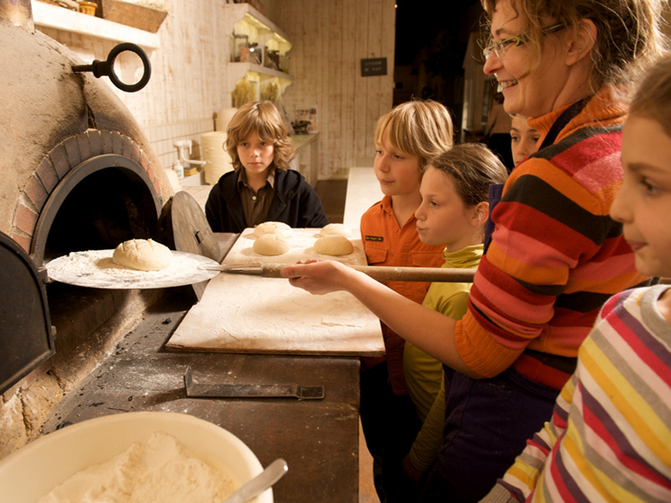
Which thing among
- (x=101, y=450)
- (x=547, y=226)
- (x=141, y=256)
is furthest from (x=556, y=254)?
(x=141, y=256)

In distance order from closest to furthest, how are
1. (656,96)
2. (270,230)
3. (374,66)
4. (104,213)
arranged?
(656,96), (104,213), (270,230), (374,66)

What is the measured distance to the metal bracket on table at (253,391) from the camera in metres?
1.05

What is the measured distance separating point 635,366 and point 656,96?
0.35m

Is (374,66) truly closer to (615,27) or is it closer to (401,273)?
(401,273)

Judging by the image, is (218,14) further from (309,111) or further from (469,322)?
(469,322)

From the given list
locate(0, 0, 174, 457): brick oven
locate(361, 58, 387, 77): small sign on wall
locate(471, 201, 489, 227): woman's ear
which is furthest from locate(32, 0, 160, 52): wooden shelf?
locate(361, 58, 387, 77): small sign on wall

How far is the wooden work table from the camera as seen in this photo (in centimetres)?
85

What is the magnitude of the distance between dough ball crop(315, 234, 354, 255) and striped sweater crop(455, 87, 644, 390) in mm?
1005

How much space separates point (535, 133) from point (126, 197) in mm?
1592

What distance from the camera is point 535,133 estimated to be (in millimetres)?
1712

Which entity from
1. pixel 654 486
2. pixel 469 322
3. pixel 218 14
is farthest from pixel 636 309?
pixel 218 14

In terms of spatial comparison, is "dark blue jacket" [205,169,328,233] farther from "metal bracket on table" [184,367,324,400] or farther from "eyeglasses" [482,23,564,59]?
"eyeglasses" [482,23,564,59]

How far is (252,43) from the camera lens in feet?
16.7

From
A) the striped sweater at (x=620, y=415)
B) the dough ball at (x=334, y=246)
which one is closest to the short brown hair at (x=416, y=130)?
the dough ball at (x=334, y=246)
